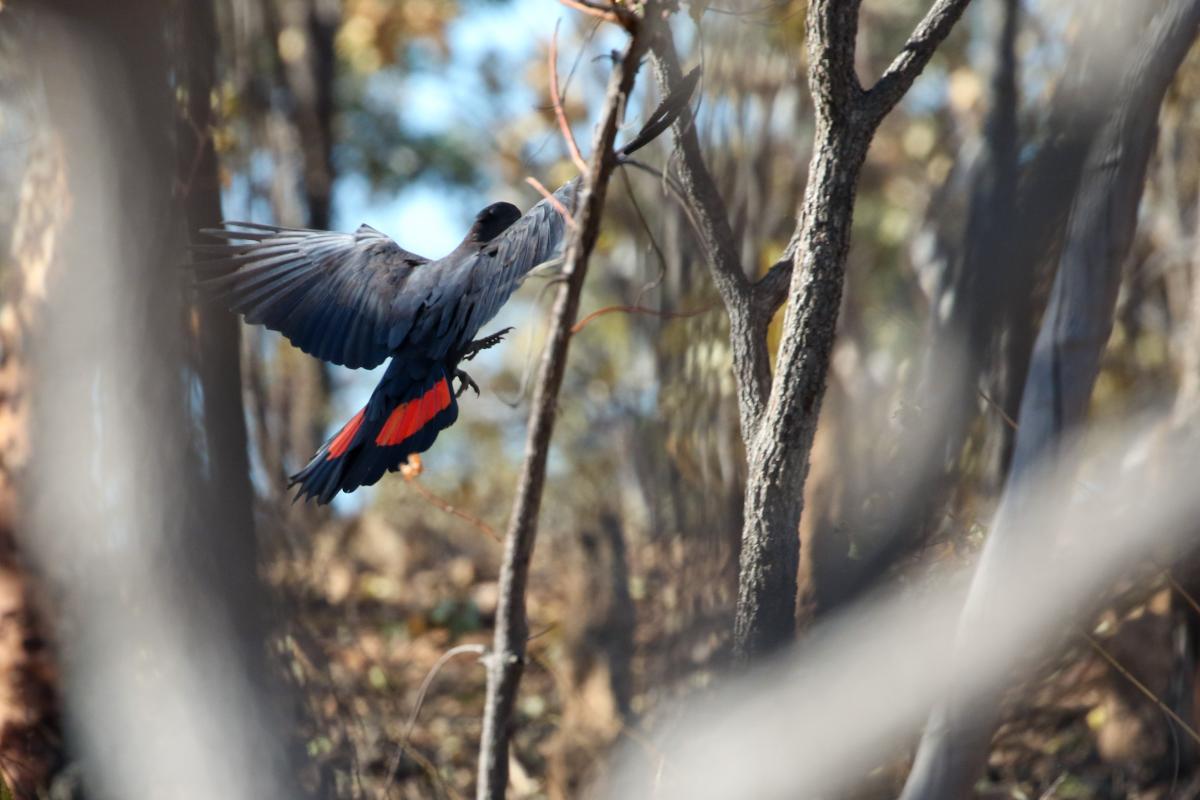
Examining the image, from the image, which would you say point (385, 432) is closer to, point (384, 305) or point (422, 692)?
point (384, 305)

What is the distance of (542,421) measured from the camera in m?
1.10

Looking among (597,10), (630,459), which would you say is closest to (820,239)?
(597,10)

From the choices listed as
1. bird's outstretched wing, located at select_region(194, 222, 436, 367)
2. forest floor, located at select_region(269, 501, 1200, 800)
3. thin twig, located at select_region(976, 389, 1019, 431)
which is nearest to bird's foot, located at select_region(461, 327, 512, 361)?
bird's outstretched wing, located at select_region(194, 222, 436, 367)

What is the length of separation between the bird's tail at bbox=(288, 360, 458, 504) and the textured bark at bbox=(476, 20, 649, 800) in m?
0.30

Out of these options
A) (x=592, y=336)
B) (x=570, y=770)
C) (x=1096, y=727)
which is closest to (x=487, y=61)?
(x=592, y=336)

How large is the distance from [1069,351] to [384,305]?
3.60 feet

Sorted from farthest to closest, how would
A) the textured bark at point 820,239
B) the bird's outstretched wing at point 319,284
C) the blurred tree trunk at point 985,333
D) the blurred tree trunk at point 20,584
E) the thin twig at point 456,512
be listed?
the blurred tree trunk at point 20,584, the blurred tree trunk at point 985,333, the thin twig at point 456,512, the bird's outstretched wing at point 319,284, the textured bark at point 820,239

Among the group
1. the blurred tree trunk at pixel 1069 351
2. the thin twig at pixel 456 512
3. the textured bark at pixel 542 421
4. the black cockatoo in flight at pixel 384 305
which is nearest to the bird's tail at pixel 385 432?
the black cockatoo in flight at pixel 384 305

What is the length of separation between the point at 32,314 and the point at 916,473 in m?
1.87

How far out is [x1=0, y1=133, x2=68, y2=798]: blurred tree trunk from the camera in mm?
2449

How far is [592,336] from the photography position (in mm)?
4551

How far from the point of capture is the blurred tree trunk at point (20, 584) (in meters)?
2.45

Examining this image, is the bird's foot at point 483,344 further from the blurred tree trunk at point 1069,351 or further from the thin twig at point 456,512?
the blurred tree trunk at point 1069,351

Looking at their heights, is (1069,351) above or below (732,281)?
below
